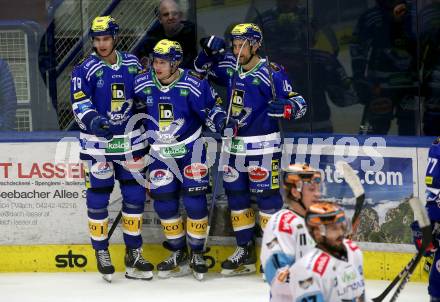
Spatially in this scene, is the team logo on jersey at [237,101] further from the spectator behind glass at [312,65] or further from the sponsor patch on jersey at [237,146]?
the spectator behind glass at [312,65]

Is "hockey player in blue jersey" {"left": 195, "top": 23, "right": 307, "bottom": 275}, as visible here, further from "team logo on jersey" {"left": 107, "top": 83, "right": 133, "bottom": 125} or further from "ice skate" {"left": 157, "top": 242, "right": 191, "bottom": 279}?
"team logo on jersey" {"left": 107, "top": 83, "right": 133, "bottom": 125}

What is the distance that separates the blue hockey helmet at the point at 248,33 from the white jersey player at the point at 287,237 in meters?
2.56

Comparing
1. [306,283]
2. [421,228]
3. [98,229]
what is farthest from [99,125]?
[306,283]

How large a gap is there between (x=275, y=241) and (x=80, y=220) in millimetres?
3502

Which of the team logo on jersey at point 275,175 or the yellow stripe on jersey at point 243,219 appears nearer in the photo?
the team logo on jersey at point 275,175

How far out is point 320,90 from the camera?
330 inches

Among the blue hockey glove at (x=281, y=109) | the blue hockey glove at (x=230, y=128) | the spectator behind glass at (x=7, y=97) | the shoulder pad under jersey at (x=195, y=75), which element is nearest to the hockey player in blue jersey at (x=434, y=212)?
the blue hockey glove at (x=281, y=109)

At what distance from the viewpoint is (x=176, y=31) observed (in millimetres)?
8555

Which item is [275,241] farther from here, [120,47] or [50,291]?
[120,47]

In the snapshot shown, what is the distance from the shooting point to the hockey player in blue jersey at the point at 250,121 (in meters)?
7.77

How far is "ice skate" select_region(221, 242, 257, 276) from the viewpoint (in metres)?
7.99

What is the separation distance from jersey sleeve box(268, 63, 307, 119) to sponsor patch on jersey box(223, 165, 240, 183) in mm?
559

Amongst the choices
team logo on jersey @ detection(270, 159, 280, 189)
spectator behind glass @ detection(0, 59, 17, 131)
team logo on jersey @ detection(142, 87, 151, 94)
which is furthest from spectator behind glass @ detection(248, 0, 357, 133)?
spectator behind glass @ detection(0, 59, 17, 131)

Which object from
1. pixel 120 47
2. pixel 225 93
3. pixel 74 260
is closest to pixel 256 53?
pixel 225 93
